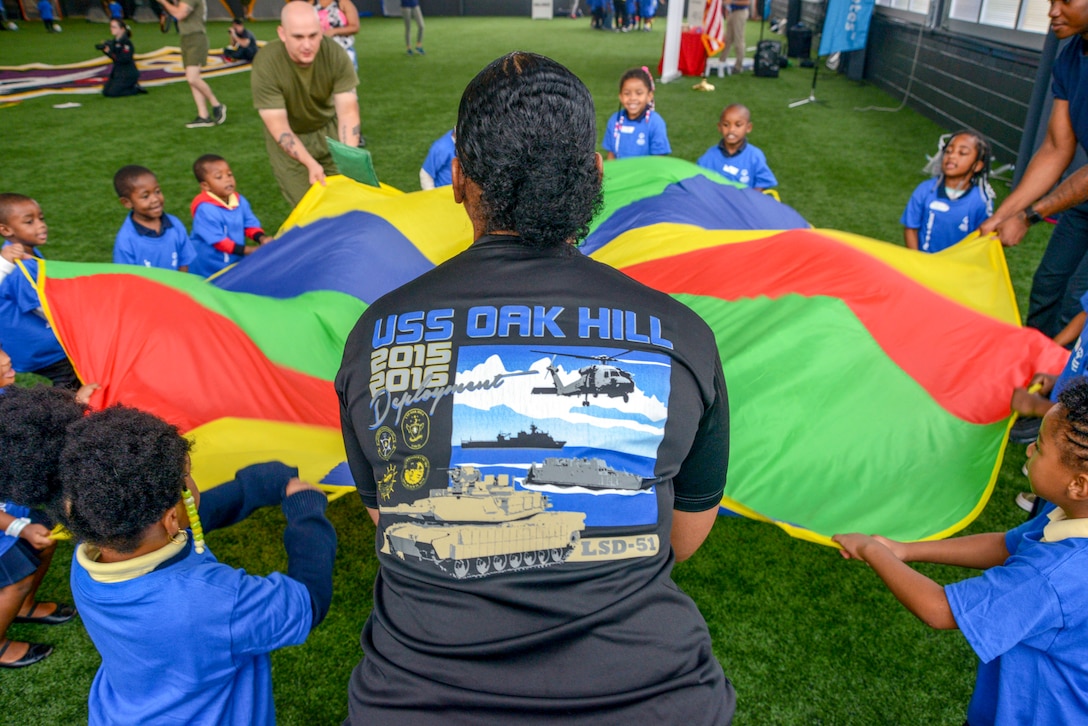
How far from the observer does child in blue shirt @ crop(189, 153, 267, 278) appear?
339 centimetres

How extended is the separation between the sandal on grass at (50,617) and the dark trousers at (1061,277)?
11.3 feet

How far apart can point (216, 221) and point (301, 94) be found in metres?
0.80

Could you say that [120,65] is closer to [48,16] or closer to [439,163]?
[439,163]

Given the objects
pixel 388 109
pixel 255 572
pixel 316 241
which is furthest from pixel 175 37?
pixel 255 572

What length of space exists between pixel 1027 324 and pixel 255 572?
128 inches

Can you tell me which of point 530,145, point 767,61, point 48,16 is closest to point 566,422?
point 530,145

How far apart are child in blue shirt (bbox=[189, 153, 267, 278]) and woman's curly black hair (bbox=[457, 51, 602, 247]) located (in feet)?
9.14

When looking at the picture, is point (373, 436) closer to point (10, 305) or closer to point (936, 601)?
point (936, 601)

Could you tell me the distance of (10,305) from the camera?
8.36ft

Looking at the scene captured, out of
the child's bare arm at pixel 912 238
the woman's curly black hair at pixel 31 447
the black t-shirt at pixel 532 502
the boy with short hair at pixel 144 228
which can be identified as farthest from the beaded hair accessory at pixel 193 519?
the child's bare arm at pixel 912 238

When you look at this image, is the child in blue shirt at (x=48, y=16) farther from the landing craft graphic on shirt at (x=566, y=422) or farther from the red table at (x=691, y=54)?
the landing craft graphic on shirt at (x=566, y=422)

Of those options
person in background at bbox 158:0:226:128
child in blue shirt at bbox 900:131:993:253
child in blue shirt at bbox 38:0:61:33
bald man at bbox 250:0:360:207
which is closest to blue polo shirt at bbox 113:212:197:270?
bald man at bbox 250:0:360:207

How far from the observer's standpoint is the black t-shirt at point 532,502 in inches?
33.5

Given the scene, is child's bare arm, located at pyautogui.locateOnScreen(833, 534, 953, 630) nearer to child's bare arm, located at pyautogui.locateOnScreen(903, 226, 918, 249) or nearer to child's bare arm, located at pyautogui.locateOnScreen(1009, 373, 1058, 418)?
child's bare arm, located at pyautogui.locateOnScreen(1009, 373, 1058, 418)
